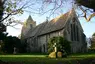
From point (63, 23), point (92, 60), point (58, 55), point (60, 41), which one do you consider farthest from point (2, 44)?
point (92, 60)

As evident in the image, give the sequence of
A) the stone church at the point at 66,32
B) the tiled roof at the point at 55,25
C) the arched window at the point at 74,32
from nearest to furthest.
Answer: the stone church at the point at 66,32 < the tiled roof at the point at 55,25 < the arched window at the point at 74,32

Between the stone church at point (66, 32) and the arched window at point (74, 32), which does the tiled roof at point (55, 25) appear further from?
the arched window at point (74, 32)

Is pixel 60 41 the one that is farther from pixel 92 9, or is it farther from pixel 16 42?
pixel 16 42

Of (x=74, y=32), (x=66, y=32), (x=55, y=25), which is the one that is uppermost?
(x=55, y=25)

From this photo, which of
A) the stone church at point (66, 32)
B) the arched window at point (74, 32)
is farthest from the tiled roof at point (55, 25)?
the arched window at point (74, 32)

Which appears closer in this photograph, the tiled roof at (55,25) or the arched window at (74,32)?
the tiled roof at (55,25)

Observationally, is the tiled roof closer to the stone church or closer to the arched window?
the stone church

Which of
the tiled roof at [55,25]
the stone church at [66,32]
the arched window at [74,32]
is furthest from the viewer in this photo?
the arched window at [74,32]

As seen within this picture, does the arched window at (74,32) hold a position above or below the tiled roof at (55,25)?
below

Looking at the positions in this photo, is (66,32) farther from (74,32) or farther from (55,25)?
(55,25)

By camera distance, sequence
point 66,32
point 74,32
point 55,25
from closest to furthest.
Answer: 1. point 66,32
2. point 74,32
3. point 55,25

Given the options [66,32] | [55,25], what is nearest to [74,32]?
[66,32]

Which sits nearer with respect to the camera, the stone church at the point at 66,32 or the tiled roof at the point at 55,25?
the stone church at the point at 66,32

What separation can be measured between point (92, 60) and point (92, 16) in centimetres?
476
